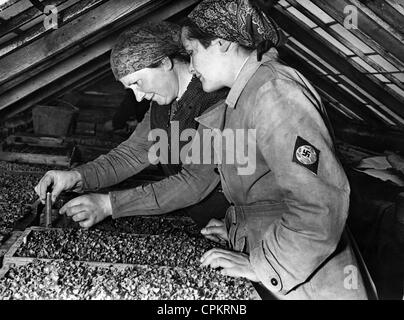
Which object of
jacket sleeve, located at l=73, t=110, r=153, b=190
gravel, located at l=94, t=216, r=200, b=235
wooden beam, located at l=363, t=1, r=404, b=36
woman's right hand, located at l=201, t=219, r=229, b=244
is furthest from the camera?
wooden beam, located at l=363, t=1, r=404, b=36

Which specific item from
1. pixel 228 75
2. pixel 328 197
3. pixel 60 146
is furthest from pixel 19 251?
pixel 60 146

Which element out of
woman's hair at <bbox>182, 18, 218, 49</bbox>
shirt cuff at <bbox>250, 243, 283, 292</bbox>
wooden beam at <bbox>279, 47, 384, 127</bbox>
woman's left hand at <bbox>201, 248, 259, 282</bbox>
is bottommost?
wooden beam at <bbox>279, 47, 384, 127</bbox>

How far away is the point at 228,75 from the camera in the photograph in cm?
155

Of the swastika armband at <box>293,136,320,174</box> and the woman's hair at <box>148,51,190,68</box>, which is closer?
the swastika armband at <box>293,136,320,174</box>

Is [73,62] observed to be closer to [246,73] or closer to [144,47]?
[144,47]

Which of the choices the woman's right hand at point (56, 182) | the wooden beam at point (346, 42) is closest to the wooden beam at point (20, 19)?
the woman's right hand at point (56, 182)

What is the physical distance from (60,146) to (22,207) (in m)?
2.87

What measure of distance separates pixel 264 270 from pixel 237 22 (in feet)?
2.93

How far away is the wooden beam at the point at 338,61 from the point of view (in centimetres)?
498

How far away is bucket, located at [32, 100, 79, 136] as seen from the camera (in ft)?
19.1

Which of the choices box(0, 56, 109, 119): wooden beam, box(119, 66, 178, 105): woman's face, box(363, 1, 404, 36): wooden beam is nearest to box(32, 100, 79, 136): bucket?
box(0, 56, 109, 119): wooden beam

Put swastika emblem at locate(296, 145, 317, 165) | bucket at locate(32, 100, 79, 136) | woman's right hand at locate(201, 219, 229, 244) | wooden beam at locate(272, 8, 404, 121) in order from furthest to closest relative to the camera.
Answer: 1. bucket at locate(32, 100, 79, 136)
2. wooden beam at locate(272, 8, 404, 121)
3. woman's right hand at locate(201, 219, 229, 244)
4. swastika emblem at locate(296, 145, 317, 165)

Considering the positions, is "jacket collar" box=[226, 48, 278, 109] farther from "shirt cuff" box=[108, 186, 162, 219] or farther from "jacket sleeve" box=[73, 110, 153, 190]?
"jacket sleeve" box=[73, 110, 153, 190]

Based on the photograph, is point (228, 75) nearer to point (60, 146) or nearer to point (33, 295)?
point (33, 295)
